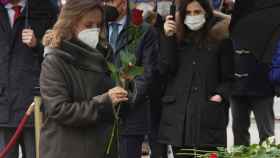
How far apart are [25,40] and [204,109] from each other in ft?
5.11

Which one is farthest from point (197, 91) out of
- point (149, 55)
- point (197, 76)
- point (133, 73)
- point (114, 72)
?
point (114, 72)

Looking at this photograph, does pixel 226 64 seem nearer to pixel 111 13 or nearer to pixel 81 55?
pixel 111 13

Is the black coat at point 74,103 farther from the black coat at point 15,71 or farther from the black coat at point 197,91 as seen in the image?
the black coat at point 15,71

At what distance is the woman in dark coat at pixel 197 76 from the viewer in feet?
22.4

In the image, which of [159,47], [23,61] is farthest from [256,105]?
[23,61]

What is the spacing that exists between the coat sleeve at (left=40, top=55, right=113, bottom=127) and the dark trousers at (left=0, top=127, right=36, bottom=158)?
1.82 m

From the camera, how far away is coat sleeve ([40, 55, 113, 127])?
548 cm

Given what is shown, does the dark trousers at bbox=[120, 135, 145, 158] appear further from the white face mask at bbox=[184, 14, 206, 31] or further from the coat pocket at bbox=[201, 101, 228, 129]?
the white face mask at bbox=[184, 14, 206, 31]

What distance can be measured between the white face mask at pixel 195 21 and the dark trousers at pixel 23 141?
1.60 meters

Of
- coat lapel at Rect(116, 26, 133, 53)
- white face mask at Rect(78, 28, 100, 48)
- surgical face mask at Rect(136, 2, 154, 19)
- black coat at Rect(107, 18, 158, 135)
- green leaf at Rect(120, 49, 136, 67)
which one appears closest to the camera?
white face mask at Rect(78, 28, 100, 48)

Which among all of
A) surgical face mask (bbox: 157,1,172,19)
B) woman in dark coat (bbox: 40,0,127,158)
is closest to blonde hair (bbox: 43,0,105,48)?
woman in dark coat (bbox: 40,0,127,158)

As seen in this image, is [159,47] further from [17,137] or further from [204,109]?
[17,137]

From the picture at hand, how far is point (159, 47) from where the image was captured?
723 centimetres

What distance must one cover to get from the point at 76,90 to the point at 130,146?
201 cm
